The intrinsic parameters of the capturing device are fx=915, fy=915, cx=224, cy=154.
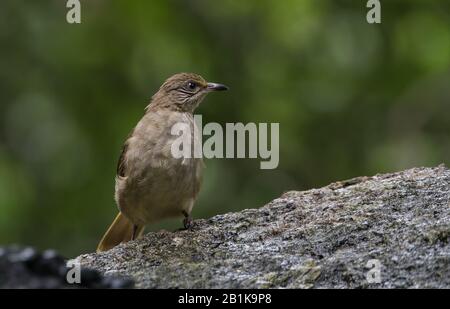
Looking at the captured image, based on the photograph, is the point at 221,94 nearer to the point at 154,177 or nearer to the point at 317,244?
the point at 154,177

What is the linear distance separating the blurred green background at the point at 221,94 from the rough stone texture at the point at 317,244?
4.14 meters

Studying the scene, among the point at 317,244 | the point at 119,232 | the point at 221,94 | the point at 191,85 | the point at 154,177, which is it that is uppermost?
the point at 221,94

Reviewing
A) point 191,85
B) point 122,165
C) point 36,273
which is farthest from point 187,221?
point 36,273

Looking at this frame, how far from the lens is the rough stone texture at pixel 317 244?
4.11 m

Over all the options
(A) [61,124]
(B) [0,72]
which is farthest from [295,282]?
(B) [0,72]

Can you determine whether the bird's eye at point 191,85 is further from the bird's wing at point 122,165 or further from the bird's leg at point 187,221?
the bird's leg at point 187,221

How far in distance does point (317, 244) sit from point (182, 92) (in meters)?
2.90

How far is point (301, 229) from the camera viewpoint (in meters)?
4.82

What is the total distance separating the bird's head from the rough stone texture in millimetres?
1720

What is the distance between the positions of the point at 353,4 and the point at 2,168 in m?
4.55

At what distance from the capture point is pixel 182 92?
7199mm

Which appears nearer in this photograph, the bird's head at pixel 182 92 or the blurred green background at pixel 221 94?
the bird's head at pixel 182 92

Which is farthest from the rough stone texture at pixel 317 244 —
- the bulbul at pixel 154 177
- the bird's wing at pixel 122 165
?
the bird's wing at pixel 122 165

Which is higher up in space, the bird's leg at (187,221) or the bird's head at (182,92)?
the bird's head at (182,92)
